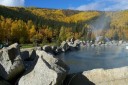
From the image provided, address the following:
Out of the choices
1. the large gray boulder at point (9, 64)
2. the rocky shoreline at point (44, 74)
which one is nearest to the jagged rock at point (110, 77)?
the rocky shoreline at point (44, 74)

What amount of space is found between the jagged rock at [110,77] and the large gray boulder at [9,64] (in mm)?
3491

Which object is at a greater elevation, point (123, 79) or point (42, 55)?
point (42, 55)

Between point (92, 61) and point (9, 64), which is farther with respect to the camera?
point (92, 61)

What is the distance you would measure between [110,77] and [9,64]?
4.62m

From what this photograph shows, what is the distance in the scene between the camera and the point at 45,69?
43.6 feet

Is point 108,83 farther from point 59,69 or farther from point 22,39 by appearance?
point 22,39

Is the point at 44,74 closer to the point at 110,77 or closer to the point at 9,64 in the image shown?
the point at 9,64

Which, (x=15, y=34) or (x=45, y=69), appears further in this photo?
(x=15, y=34)

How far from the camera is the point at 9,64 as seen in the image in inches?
540

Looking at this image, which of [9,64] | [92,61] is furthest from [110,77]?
[92,61]

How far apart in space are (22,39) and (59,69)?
3849 inches

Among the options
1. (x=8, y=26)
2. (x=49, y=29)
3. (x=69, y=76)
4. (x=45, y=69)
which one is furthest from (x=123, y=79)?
(x=49, y=29)

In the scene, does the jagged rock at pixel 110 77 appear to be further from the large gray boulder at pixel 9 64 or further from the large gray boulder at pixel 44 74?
the large gray boulder at pixel 9 64

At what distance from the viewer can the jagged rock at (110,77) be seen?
14352mm
